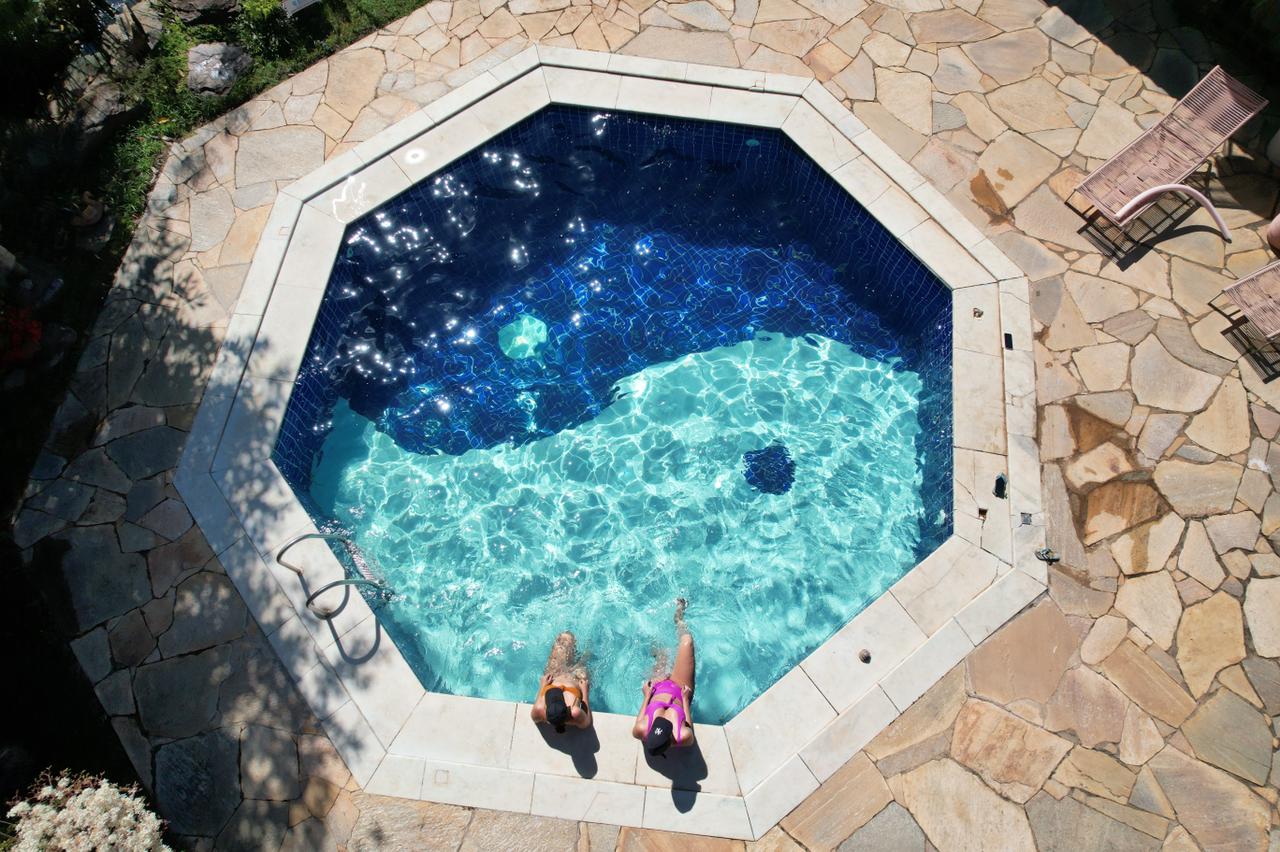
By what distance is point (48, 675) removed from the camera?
6.47 m

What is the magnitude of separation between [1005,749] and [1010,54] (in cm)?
768

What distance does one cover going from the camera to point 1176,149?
8.16 meters

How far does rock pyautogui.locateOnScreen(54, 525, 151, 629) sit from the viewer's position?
6.71 metres

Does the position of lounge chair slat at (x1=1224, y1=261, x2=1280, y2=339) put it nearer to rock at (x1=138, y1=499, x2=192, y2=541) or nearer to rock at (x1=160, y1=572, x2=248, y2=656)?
rock at (x1=160, y1=572, x2=248, y2=656)

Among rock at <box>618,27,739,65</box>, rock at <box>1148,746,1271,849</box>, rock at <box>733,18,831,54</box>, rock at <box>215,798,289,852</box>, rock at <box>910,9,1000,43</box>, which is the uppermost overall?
rock at <box>618,27,739,65</box>

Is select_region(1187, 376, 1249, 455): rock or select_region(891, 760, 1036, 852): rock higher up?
select_region(1187, 376, 1249, 455): rock

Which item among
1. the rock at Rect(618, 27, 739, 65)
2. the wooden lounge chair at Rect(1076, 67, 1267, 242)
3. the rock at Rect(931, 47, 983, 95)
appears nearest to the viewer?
the wooden lounge chair at Rect(1076, 67, 1267, 242)

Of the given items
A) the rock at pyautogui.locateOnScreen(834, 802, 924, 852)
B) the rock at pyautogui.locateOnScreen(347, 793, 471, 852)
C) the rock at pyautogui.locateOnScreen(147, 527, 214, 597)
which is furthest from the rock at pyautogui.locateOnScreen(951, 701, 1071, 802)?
the rock at pyautogui.locateOnScreen(147, 527, 214, 597)

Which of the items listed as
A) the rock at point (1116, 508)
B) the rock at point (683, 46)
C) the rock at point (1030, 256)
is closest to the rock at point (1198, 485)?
the rock at point (1116, 508)

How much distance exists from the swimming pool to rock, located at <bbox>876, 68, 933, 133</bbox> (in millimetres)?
1250

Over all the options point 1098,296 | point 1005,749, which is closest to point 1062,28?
point 1098,296

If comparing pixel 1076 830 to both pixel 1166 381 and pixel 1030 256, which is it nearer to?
pixel 1166 381

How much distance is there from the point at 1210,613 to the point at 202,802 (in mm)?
8244

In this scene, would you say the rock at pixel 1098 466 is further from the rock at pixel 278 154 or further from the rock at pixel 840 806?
the rock at pixel 278 154
